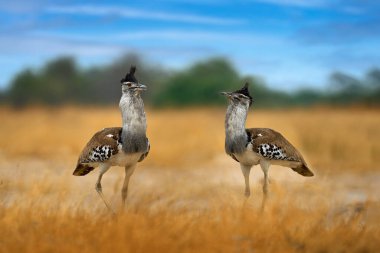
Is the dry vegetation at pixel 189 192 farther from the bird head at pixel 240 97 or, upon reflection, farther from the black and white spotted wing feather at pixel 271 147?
the bird head at pixel 240 97

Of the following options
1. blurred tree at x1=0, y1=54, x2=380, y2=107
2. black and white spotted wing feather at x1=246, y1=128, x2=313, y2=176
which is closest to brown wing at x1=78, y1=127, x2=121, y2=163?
black and white spotted wing feather at x1=246, y1=128, x2=313, y2=176

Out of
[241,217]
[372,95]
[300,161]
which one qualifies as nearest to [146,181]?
[300,161]

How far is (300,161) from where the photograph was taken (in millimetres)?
8148

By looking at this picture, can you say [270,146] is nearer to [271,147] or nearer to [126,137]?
[271,147]

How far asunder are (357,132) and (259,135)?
10367 millimetres

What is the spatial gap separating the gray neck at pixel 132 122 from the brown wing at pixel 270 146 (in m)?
1.24

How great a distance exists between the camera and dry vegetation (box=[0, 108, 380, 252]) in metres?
5.77

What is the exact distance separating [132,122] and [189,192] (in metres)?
3.50

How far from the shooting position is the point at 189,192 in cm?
1045

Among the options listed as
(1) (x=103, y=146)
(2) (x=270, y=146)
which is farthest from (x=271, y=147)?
(1) (x=103, y=146)

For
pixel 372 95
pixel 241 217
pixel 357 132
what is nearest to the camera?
pixel 241 217

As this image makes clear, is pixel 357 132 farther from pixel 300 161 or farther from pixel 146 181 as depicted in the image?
pixel 300 161

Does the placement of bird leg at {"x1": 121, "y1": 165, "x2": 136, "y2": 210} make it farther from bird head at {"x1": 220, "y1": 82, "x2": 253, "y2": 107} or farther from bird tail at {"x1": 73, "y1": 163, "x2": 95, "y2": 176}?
bird head at {"x1": 220, "y1": 82, "x2": 253, "y2": 107}

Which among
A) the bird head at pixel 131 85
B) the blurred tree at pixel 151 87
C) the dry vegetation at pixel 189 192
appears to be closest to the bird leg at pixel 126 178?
the dry vegetation at pixel 189 192
